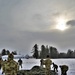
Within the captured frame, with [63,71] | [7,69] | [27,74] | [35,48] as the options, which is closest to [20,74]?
[27,74]

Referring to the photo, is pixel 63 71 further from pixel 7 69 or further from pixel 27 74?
pixel 27 74

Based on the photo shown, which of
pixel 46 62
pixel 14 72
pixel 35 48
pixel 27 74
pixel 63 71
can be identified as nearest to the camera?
pixel 14 72

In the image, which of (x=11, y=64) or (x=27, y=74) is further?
(x=27, y=74)

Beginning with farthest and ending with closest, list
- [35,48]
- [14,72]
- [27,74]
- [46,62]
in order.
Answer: [35,48] → [27,74] → [46,62] → [14,72]

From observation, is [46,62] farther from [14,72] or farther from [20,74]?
[14,72]

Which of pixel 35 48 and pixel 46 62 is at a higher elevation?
pixel 35 48

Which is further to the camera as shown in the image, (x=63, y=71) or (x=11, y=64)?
(x=63, y=71)

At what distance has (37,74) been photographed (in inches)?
1324

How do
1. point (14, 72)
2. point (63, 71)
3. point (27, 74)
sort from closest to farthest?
point (14, 72), point (63, 71), point (27, 74)

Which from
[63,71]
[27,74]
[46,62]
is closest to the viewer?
[63,71]

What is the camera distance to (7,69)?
13.4m

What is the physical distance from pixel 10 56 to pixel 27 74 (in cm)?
2012

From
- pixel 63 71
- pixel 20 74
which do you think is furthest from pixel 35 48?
pixel 63 71

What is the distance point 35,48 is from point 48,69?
171081 millimetres
